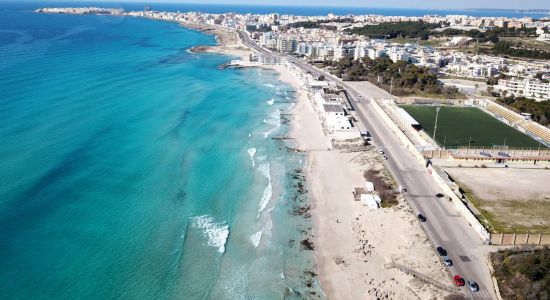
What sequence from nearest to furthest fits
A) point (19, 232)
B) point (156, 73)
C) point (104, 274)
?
point (104, 274)
point (19, 232)
point (156, 73)

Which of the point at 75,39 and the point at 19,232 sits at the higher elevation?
the point at 75,39

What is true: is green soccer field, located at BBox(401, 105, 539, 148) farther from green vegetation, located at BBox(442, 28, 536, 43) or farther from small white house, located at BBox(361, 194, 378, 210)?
green vegetation, located at BBox(442, 28, 536, 43)

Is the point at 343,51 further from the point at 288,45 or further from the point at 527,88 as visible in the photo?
the point at 527,88

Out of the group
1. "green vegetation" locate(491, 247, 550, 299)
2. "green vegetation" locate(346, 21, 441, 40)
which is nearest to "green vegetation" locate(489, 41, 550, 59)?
"green vegetation" locate(346, 21, 441, 40)

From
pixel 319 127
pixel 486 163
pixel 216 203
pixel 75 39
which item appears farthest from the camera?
pixel 75 39

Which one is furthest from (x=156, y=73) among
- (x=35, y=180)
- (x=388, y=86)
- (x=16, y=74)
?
(x=35, y=180)

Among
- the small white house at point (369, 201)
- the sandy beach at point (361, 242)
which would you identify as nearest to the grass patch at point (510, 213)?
the sandy beach at point (361, 242)

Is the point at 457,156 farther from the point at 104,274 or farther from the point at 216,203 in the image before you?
the point at 104,274

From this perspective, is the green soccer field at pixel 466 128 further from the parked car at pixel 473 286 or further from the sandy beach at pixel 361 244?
the parked car at pixel 473 286

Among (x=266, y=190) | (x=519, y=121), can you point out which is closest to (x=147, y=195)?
(x=266, y=190)
